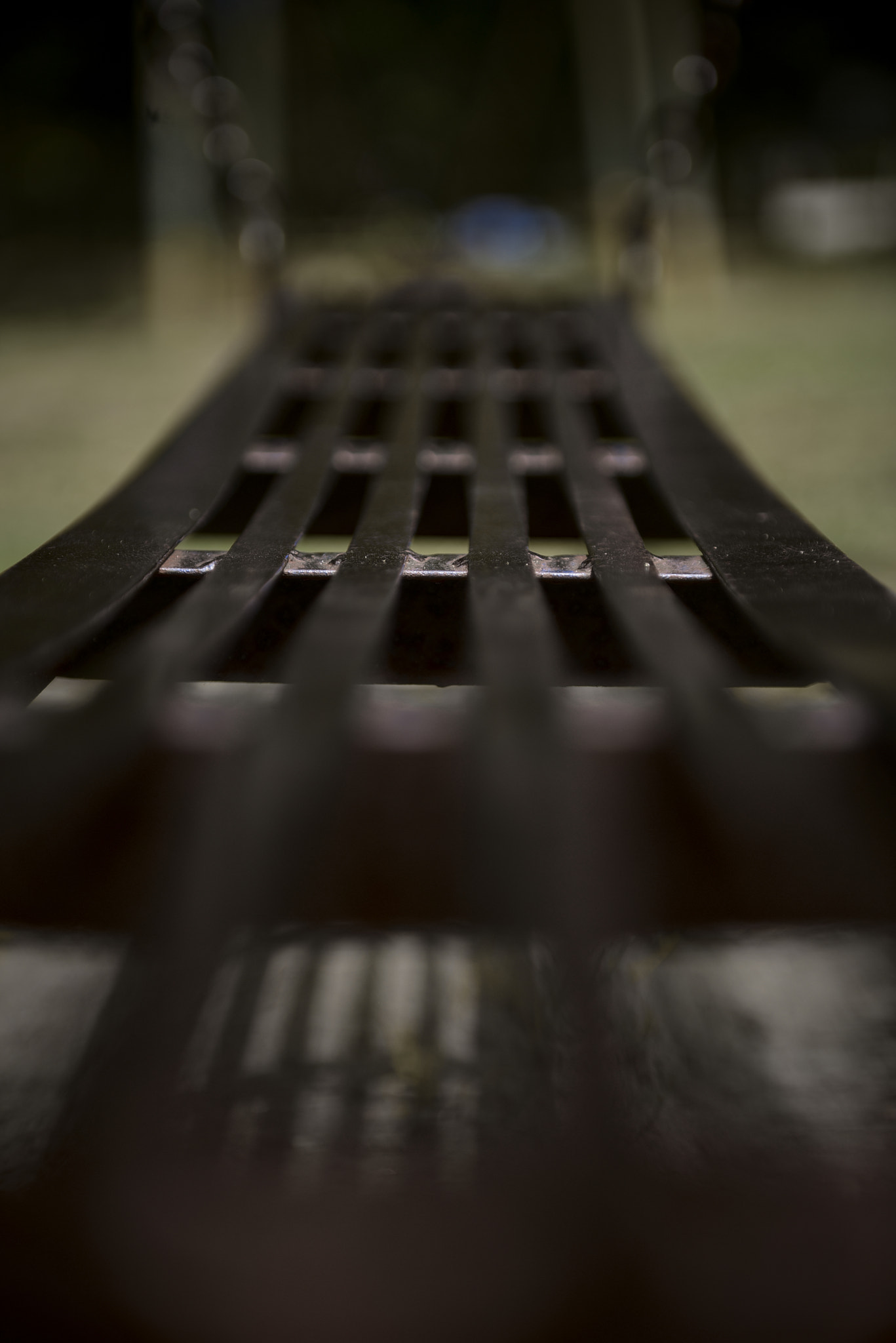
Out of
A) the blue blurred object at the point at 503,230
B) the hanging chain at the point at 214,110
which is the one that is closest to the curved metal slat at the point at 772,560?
the hanging chain at the point at 214,110

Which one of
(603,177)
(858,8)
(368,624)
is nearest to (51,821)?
(368,624)

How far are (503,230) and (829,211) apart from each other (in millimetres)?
2787

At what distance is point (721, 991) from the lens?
0.83 meters

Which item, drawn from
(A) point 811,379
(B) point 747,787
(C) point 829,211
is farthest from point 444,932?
(C) point 829,211

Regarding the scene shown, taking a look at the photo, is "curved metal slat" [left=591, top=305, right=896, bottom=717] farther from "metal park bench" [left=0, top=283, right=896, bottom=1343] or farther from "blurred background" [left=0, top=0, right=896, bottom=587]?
"blurred background" [left=0, top=0, right=896, bottom=587]

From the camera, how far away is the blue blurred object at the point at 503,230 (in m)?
7.98

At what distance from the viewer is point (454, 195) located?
891cm

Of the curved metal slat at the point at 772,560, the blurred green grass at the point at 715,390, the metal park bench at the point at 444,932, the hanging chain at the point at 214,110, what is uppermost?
the hanging chain at the point at 214,110

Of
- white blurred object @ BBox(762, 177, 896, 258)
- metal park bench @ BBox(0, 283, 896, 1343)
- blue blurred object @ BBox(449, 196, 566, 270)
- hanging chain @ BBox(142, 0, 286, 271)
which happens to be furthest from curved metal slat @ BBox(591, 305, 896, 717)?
blue blurred object @ BBox(449, 196, 566, 270)

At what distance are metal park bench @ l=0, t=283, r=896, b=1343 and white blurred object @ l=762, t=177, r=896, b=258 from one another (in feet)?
21.4

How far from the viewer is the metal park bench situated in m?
0.60

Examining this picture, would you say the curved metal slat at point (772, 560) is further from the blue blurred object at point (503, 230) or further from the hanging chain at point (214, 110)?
the blue blurred object at point (503, 230)

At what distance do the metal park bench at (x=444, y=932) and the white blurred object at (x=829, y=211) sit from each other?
6.52 metres

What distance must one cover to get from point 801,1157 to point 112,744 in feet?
2.00
